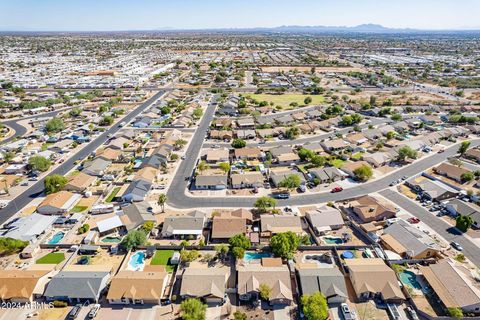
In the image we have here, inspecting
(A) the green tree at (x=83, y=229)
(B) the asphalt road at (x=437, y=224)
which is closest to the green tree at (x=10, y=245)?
(A) the green tree at (x=83, y=229)

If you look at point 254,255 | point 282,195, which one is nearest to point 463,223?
point 282,195

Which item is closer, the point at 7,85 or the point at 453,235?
the point at 453,235

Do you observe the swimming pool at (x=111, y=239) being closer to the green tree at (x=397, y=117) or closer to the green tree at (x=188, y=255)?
the green tree at (x=188, y=255)

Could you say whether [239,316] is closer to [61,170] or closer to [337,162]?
[337,162]

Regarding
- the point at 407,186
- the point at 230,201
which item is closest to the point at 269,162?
the point at 230,201

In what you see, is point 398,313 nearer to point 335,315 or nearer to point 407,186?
point 335,315
